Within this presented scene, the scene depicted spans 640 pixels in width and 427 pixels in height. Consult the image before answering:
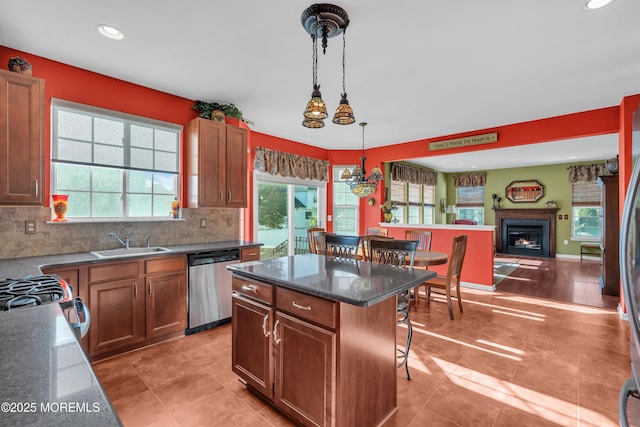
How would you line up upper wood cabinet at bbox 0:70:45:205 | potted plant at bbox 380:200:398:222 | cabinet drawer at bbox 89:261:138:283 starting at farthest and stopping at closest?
potted plant at bbox 380:200:398:222 → cabinet drawer at bbox 89:261:138:283 → upper wood cabinet at bbox 0:70:45:205

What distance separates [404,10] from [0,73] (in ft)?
9.73

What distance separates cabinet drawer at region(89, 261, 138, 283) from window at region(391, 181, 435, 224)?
226 inches

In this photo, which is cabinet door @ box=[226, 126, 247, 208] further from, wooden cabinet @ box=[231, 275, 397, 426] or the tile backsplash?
wooden cabinet @ box=[231, 275, 397, 426]

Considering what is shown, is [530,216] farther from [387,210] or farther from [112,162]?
[112,162]

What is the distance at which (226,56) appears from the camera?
8.89 ft

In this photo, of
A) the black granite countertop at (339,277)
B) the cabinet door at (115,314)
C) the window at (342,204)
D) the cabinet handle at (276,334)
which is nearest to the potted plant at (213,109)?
the cabinet door at (115,314)

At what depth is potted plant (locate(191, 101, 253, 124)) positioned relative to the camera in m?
3.74

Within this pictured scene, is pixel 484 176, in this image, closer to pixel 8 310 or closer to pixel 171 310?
pixel 171 310

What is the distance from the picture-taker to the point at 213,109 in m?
3.80

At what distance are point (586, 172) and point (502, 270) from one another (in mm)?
4014

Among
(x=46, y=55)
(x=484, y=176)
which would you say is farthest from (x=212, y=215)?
(x=484, y=176)

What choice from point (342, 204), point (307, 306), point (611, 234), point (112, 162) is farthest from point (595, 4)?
point (342, 204)

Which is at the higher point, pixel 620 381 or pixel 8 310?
pixel 8 310

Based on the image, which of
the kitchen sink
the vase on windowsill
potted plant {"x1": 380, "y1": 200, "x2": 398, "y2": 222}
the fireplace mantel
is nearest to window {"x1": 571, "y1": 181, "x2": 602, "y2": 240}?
the fireplace mantel
